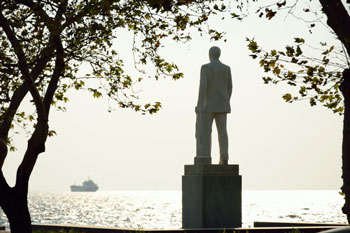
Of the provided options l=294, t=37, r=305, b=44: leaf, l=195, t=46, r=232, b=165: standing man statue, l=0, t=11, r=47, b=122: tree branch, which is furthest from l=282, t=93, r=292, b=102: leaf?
l=195, t=46, r=232, b=165: standing man statue

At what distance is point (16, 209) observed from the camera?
13.5 meters

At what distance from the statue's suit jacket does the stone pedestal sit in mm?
→ 1349

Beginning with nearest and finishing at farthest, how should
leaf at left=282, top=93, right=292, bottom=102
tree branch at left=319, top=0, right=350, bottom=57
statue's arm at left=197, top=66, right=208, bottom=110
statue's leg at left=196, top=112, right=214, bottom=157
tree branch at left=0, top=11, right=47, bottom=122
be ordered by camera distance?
1. tree branch at left=319, top=0, right=350, bottom=57
2. leaf at left=282, top=93, right=292, bottom=102
3. tree branch at left=0, top=11, right=47, bottom=122
4. statue's arm at left=197, top=66, right=208, bottom=110
5. statue's leg at left=196, top=112, right=214, bottom=157

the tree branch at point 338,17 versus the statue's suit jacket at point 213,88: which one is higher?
the statue's suit jacket at point 213,88

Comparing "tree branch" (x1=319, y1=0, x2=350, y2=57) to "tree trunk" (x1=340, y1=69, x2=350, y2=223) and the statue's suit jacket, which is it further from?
the statue's suit jacket

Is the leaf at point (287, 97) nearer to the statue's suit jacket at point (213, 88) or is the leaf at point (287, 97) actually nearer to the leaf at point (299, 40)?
the leaf at point (299, 40)

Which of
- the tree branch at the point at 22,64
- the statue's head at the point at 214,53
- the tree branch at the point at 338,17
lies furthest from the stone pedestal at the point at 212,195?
the tree branch at the point at 338,17

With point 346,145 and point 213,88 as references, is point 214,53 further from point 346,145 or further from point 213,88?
point 346,145

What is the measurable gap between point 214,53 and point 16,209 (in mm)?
7206

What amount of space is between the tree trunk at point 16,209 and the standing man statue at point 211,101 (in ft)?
19.9

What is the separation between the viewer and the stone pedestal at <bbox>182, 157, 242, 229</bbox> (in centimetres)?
1791

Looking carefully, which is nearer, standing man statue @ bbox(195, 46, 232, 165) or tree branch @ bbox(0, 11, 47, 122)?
tree branch @ bbox(0, 11, 47, 122)

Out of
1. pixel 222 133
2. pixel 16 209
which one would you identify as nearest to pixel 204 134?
pixel 222 133

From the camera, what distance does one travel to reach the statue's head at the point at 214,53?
18.6 m
